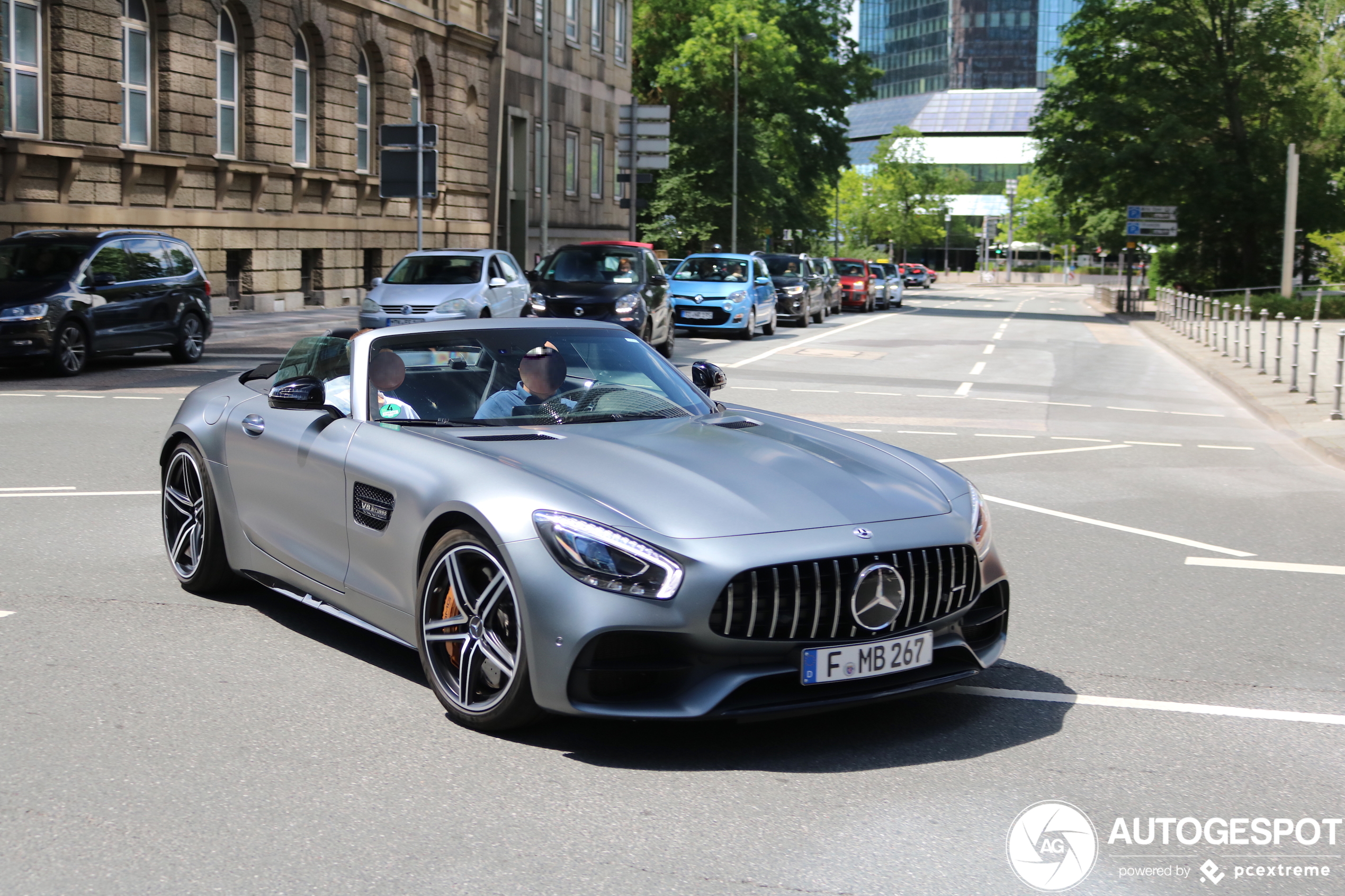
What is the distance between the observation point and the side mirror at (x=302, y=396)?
574cm

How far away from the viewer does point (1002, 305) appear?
62.6 meters

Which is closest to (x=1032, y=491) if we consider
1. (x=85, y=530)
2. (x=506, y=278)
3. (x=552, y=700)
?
(x=85, y=530)

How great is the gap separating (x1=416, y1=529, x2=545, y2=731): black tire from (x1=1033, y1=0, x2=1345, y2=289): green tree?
164ft

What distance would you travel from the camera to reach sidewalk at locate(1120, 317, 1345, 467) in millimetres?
14672

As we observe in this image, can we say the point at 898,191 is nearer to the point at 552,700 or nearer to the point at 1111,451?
the point at 1111,451

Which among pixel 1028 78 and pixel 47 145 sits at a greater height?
pixel 1028 78

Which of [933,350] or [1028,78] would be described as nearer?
[933,350]

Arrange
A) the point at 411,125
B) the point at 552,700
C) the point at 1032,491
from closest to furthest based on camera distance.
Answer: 1. the point at 552,700
2. the point at 1032,491
3. the point at 411,125

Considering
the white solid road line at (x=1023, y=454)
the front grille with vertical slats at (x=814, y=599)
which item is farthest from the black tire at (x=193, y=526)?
the white solid road line at (x=1023, y=454)

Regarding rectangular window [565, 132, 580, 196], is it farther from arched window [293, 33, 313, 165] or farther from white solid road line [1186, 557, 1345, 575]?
white solid road line [1186, 557, 1345, 575]

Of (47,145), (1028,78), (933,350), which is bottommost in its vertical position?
(933,350)

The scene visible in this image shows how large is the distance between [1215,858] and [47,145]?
79.4ft

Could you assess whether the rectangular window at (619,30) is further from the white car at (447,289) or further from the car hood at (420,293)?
the car hood at (420,293)

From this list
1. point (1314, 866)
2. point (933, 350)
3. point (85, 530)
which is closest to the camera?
point (1314, 866)
